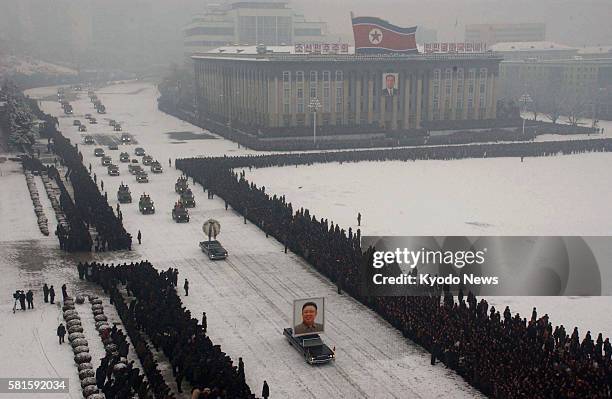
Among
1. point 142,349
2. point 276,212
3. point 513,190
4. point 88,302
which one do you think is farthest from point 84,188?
point 513,190

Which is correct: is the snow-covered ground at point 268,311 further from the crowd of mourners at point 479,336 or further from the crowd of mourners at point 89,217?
the crowd of mourners at point 89,217

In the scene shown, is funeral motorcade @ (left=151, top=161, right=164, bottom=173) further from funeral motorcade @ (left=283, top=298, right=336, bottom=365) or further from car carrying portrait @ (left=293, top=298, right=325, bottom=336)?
car carrying portrait @ (left=293, top=298, right=325, bottom=336)

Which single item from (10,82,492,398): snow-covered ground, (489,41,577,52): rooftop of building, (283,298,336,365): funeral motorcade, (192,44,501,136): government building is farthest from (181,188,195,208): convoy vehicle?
(489,41,577,52): rooftop of building

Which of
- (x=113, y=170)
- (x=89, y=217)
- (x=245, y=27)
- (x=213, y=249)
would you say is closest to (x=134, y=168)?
(x=113, y=170)

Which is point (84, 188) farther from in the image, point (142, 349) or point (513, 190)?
point (513, 190)

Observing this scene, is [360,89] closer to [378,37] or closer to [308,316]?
[378,37]

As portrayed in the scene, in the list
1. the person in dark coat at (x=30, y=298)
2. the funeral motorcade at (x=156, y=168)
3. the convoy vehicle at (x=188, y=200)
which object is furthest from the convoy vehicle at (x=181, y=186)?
the person in dark coat at (x=30, y=298)
